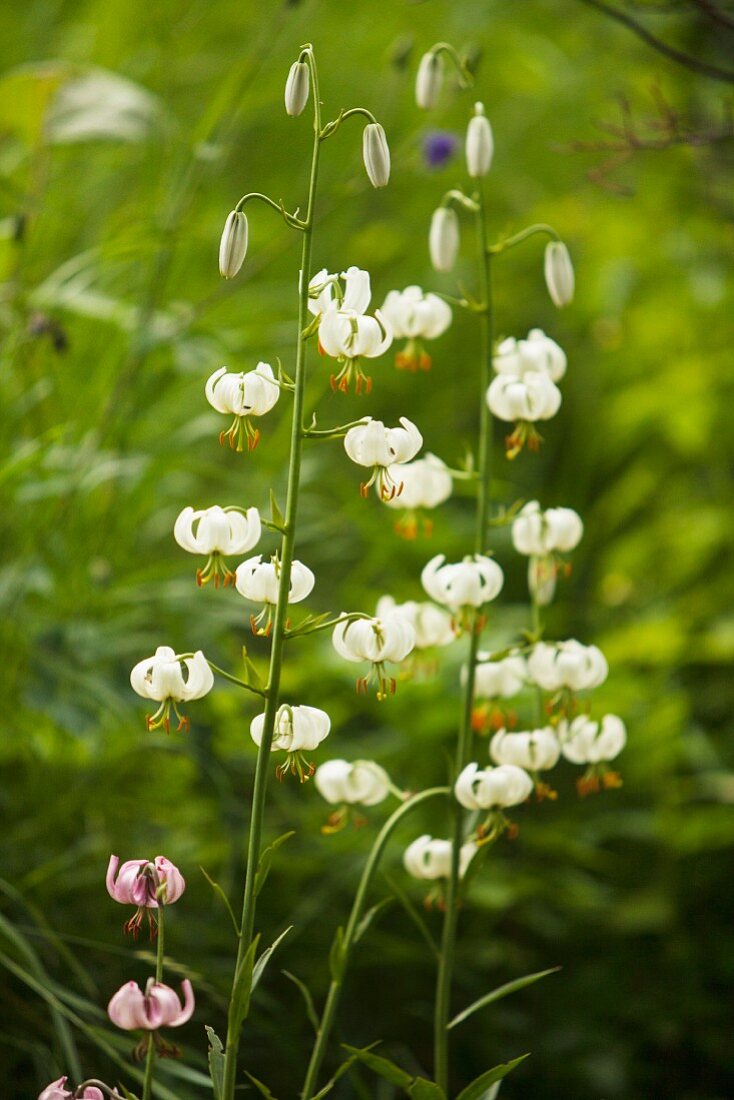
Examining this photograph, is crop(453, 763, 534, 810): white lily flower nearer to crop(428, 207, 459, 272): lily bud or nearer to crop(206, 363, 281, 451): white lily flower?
crop(206, 363, 281, 451): white lily flower

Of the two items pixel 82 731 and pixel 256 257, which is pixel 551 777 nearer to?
pixel 82 731

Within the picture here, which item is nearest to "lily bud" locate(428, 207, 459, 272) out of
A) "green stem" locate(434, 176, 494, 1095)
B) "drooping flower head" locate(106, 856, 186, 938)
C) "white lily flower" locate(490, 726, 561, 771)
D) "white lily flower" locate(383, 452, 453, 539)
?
"green stem" locate(434, 176, 494, 1095)

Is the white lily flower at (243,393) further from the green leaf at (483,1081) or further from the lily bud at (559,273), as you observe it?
the green leaf at (483,1081)

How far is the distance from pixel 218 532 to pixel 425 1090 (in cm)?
42

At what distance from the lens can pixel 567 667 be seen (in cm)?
90

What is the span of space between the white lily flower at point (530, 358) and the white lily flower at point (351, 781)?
37cm

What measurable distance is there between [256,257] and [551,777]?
1.20 metres

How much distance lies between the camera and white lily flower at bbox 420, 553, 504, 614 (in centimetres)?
89

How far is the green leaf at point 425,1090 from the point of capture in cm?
77

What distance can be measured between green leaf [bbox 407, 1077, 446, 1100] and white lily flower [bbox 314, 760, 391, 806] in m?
0.24

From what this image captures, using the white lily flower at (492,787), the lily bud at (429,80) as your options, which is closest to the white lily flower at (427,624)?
the white lily flower at (492,787)

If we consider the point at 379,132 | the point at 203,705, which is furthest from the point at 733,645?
the point at 379,132

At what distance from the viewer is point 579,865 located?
1807 millimetres

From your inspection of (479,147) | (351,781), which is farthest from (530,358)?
(351,781)
